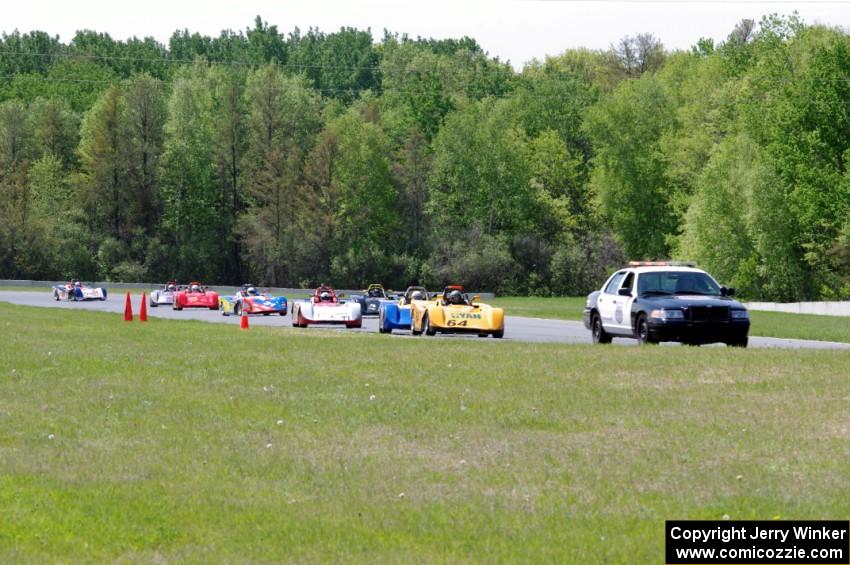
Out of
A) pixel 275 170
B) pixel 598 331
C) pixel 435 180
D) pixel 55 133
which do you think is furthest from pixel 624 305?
pixel 55 133

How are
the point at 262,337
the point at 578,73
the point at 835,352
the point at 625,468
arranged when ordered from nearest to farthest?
the point at 625,468
the point at 835,352
the point at 262,337
the point at 578,73

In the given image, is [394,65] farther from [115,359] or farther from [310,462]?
[310,462]

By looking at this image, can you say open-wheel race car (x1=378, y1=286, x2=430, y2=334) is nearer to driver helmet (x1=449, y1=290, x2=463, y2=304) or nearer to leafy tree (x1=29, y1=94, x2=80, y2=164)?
driver helmet (x1=449, y1=290, x2=463, y2=304)

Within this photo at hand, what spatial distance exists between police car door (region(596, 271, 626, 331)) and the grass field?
238 inches

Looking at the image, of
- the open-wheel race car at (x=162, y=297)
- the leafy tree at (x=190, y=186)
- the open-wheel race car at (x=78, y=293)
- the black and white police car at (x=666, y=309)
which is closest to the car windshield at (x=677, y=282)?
the black and white police car at (x=666, y=309)

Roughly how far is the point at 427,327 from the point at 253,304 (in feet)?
52.5

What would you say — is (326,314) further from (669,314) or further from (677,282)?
(669,314)

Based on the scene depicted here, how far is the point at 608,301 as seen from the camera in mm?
27828

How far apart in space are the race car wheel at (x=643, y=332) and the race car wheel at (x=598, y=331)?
82.0 inches

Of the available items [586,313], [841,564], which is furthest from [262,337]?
[841,564]

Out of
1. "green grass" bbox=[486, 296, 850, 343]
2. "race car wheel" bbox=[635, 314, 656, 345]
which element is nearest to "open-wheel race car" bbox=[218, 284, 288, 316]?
"green grass" bbox=[486, 296, 850, 343]

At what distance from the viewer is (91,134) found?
394ft

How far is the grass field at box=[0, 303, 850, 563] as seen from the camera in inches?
367

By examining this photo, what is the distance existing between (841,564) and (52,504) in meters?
5.50
